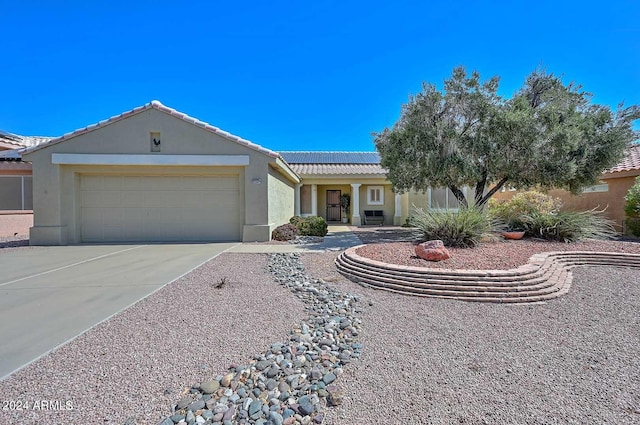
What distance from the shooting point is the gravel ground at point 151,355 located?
7.55 ft

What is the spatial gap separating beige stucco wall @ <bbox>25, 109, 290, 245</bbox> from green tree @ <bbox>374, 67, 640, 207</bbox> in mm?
5500

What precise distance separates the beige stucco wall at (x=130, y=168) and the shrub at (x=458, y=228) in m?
5.61

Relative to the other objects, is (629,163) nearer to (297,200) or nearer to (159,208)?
(297,200)

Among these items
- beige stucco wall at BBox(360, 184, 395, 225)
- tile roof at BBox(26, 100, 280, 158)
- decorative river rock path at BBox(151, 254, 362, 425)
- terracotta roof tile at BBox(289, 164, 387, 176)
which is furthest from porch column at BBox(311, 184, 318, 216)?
decorative river rock path at BBox(151, 254, 362, 425)

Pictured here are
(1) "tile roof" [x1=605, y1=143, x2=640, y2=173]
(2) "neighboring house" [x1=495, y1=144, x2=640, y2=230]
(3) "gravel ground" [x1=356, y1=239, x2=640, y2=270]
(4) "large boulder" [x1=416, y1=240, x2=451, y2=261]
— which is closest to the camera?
(3) "gravel ground" [x1=356, y1=239, x2=640, y2=270]

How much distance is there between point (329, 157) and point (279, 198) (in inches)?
422

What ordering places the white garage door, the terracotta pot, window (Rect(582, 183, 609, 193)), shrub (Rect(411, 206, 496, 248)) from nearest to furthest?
shrub (Rect(411, 206, 496, 248))
the terracotta pot
the white garage door
window (Rect(582, 183, 609, 193))

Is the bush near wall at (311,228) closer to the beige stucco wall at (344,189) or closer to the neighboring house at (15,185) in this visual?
the beige stucco wall at (344,189)

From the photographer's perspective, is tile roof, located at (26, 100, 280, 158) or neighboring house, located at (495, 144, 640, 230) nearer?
tile roof, located at (26, 100, 280, 158)

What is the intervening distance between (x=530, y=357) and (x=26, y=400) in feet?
14.7

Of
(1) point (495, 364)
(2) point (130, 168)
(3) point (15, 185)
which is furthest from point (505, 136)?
(3) point (15, 185)

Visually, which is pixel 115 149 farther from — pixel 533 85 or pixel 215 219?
pixel 533 85

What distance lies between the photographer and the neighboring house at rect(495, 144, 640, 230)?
39.7 feet

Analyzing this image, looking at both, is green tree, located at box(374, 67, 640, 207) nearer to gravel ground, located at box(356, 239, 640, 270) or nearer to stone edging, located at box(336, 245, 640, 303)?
gravel ground, located at box(356, 239, 640, 270)
